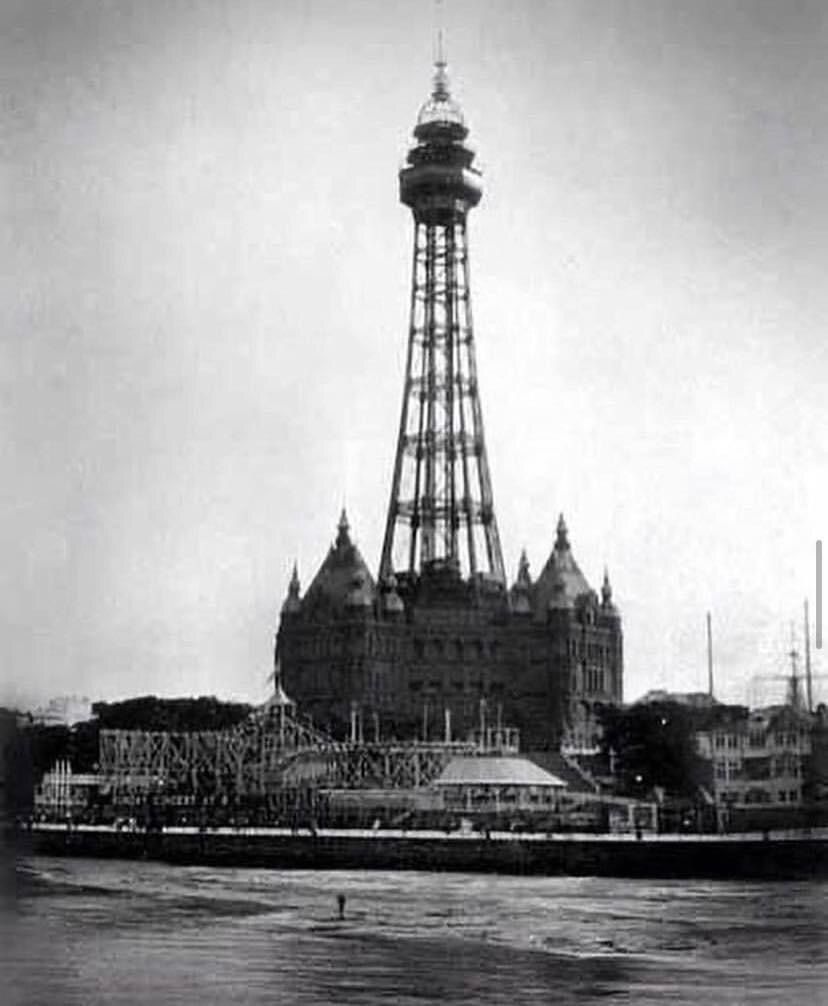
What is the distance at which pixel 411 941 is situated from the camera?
386 inches

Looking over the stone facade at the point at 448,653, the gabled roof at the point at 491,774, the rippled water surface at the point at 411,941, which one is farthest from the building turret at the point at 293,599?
the rippled water surface at the point at 411,941

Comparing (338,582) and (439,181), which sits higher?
(439,181)

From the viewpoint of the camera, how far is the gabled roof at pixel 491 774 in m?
18.9

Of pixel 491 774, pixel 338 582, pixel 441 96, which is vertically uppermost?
pixel 441 96

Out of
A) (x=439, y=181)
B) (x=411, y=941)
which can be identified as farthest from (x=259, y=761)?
(x=411, y=941)

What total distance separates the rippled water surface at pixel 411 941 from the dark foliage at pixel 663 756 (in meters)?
5.75

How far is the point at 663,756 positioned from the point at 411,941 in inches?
453

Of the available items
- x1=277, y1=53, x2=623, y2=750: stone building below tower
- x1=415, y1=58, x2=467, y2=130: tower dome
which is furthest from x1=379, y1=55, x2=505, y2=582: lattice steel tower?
x1=415, y1=58, x2=467, y2=130: tower dome

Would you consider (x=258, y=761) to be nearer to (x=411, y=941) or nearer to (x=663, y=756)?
(x=663, y=756)

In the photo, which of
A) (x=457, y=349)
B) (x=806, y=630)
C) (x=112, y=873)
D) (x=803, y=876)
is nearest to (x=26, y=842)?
(x=112, y=873)

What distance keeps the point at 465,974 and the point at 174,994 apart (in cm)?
157

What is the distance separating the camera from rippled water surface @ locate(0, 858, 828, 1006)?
7637 mm

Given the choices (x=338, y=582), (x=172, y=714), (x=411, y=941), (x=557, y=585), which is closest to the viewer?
(x=411, y=941)

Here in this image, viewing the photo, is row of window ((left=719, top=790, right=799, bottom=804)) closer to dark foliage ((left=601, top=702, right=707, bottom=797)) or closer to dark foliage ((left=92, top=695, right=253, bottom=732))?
dark foliage ((left=601, top=702, right=707, bottom=797))
